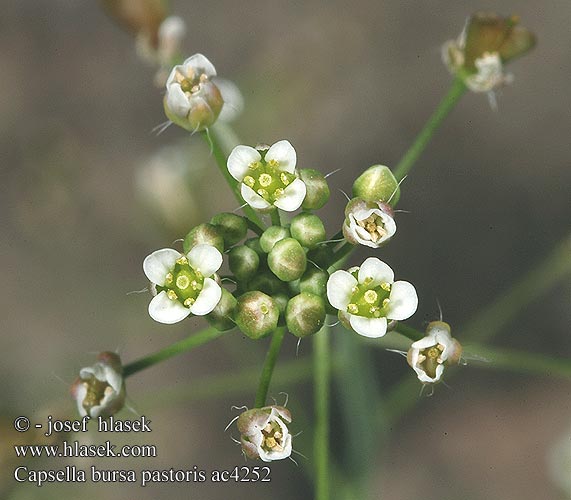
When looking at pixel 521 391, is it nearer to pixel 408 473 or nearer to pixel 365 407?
pixel 408 473

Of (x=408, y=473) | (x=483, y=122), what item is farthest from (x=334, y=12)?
(x=408, y=473)

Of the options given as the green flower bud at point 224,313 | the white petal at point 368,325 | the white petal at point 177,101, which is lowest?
the white petal at point 368,325

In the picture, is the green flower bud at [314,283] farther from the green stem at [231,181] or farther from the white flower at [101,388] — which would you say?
the white flower at [101,388]

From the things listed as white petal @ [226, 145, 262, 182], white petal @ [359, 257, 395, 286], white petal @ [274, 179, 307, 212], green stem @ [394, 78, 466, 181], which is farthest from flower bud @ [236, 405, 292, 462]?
green stem @ [394, 78, 466, 181]

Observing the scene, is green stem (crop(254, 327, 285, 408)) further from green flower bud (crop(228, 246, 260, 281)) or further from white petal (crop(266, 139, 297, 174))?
white petal (crop(266, 139, 297, 174))

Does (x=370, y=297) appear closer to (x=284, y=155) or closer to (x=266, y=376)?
(x=266, y=376)

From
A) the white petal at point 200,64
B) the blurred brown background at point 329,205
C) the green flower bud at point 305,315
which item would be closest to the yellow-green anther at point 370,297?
the green flower bud at point 305,315
